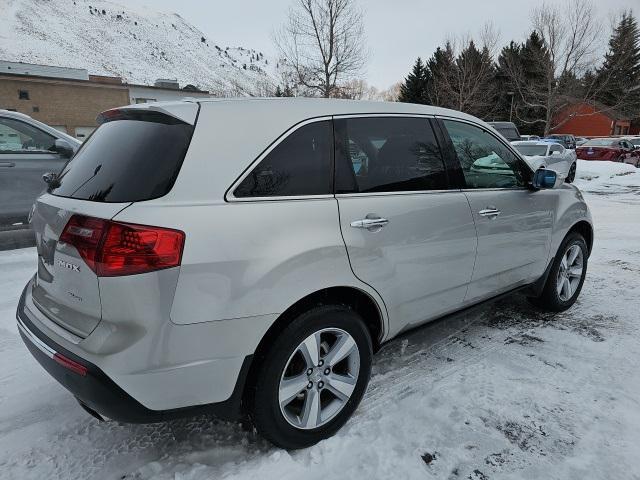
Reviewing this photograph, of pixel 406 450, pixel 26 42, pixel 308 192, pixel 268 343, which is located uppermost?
pixel 26 42

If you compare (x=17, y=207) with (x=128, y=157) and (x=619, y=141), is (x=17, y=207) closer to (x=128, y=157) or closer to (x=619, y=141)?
(x=128, y=157)

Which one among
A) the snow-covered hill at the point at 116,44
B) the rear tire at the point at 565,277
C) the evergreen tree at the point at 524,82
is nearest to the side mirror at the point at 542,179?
the rear tire at the point at 565,277

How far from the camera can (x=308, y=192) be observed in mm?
2217

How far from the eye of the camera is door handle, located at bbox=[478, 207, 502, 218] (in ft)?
9.96

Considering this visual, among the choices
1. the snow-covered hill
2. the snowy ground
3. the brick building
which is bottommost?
the snowy ground

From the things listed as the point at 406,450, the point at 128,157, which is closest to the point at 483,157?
the point at 406,450

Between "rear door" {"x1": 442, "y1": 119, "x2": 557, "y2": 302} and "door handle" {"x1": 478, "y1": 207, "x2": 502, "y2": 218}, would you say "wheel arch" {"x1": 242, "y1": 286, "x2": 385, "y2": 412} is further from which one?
"door handle" {"x1": 478, "y1": 207, "x2": 502, "y2": 218}

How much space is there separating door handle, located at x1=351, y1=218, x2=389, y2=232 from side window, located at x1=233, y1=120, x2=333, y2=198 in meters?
0.21

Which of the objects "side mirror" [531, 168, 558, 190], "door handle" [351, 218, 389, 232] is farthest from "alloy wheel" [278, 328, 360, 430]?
"side mirror" [531, 168, 558, 190]

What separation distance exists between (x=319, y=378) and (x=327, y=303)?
0.37 metres

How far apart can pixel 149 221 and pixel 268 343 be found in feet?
2.47

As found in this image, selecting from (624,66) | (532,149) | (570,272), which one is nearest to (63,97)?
(532,149)

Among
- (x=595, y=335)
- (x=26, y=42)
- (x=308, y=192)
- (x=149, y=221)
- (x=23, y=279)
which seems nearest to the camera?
(x=149, y=221)

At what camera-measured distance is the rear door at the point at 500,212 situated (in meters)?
3.08
